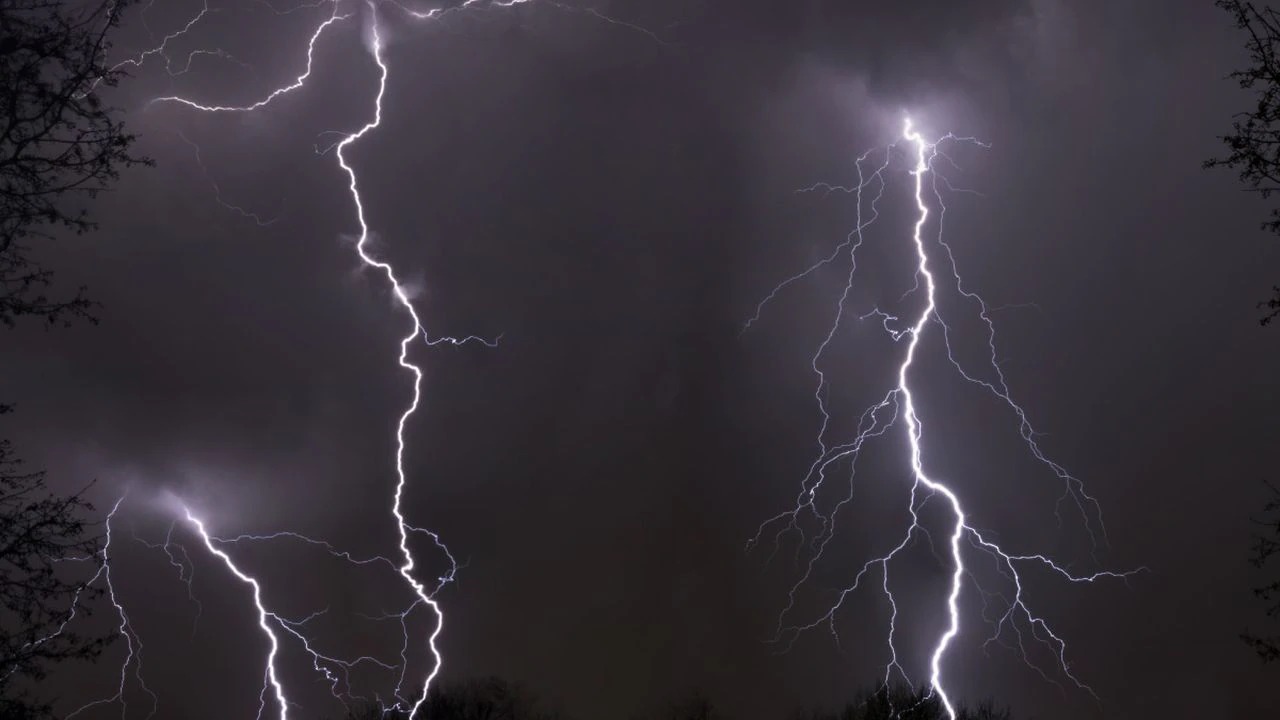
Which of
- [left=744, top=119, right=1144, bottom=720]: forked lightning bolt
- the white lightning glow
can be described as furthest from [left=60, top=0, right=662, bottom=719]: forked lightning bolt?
[left=744, top=119, right=1144, bottom=720]: forked lightning bolt

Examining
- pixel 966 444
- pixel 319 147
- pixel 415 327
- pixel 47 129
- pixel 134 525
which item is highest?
pixel 319 147

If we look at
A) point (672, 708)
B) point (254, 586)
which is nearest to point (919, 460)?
point (672, 708)

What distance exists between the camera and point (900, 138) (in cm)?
1526

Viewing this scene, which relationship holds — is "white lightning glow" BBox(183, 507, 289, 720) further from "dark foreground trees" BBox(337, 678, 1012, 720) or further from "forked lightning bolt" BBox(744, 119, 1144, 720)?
"forked lightning bolt" BBox(744, 119, 1144, 720)

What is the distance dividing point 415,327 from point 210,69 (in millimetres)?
6342

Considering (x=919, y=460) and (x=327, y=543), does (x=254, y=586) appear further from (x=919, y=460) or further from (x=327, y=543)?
(x=919, y=460)

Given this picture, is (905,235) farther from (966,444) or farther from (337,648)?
(337,648)

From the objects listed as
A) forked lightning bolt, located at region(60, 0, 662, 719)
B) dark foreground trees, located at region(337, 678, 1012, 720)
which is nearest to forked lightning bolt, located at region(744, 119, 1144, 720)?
dark foreground trees, located at region(337, 678, 1012, 720)

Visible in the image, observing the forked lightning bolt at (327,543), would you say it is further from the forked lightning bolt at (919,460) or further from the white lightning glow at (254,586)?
the forked lightning bolt at (919,460)

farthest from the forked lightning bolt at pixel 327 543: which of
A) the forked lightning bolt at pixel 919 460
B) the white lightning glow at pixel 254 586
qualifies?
the forked lightning bolt at pixel 919 460

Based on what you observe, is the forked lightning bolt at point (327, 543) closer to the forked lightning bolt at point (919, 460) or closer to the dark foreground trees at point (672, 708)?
the dark foreground trees at point (672, 708)

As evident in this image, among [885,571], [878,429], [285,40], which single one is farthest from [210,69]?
[885,571]

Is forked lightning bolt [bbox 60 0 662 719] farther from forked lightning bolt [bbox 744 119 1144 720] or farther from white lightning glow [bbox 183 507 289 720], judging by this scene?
forked lightning bolt [bbox 744 119 1144 720]

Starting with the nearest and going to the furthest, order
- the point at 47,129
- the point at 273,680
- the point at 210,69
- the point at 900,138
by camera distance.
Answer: the point at 47,129 < the point at 273,680 < the point at 210,69 < the point at 900,138
